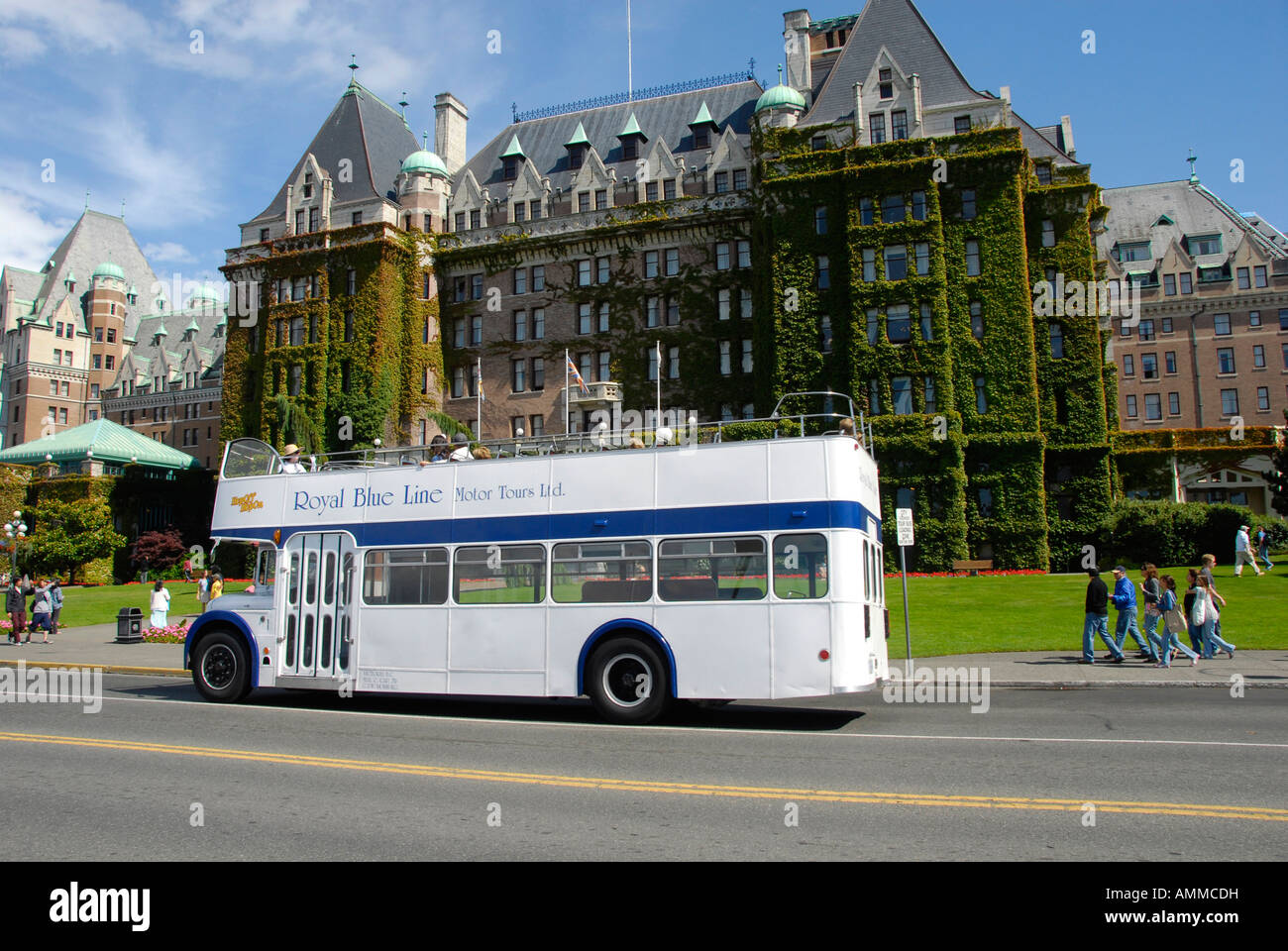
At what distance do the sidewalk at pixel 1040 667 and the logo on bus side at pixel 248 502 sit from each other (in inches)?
199

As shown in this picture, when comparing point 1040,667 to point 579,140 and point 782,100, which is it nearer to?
point 782,100

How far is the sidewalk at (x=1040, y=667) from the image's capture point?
1551 cm

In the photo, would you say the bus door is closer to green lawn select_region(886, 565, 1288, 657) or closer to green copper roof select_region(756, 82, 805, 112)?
green lawn select_region(886, 565, 1288, 657)

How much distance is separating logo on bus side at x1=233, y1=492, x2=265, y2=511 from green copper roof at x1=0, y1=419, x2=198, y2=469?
50.6 m

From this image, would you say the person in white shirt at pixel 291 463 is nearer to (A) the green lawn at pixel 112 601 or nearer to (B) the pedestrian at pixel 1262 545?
(A) the green lawn at pixel 112 601

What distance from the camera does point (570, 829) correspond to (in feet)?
21.8

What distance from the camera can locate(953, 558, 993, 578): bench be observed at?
3931 cm

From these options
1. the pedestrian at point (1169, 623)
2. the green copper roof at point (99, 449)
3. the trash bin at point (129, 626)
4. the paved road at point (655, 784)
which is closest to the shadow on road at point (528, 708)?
the paved road at point (655, 784)

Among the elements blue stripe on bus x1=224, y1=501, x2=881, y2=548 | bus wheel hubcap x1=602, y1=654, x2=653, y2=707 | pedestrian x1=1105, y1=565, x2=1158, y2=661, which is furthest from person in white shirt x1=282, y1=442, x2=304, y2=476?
pedestrian x1=1105, y1=565, x2=1158, y2=661

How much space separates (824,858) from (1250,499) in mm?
75265

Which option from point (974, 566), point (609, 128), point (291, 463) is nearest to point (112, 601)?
point (291, 463)

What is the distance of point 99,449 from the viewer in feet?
189

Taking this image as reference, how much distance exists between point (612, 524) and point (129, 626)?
18321mm
